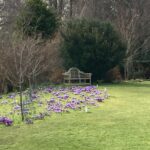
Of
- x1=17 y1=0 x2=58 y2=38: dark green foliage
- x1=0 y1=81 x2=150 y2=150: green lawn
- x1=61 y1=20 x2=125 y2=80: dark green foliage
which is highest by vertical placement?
x1=17 y1=0 x2=58 y2=38: dark green foliage

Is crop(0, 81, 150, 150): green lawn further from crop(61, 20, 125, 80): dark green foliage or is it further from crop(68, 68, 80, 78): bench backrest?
crop(61, 20, 125, 80): dark green foliage

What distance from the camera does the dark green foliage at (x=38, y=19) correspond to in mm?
24438

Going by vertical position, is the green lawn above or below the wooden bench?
below

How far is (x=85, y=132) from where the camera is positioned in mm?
9000

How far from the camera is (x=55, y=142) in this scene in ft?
26.5

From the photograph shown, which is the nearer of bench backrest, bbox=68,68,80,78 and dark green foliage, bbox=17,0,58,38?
dark green foliage, bbox=17,0,58,38

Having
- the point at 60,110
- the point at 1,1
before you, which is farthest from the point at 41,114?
the point at 1,1

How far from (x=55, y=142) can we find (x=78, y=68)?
1768 centimetres

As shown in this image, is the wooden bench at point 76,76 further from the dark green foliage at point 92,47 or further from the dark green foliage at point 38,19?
the dark green foliage at point 38,19

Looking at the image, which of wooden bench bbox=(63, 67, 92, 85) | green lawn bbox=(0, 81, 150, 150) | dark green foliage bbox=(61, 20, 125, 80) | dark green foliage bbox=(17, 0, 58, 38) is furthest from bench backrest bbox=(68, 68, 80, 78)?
green lawn bbox=(0, 81, 150, 150)

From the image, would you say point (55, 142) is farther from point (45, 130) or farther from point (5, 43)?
point (5, 43)

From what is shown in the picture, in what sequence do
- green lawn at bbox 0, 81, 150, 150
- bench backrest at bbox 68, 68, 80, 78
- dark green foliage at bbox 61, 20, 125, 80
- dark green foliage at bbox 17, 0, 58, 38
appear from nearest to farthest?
green lawn at bbox 0, 81, 150, 150, dark green foliage at bbox 17, 0, 58, 38, bench backrest at bbox 68, 68, 80, 78, dark green foliage at bbox 61, 20, 125, 80

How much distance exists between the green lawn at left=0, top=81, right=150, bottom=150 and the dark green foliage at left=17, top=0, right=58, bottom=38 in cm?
1306

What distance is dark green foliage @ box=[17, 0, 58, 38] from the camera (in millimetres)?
24438
